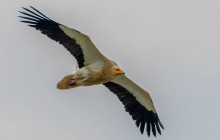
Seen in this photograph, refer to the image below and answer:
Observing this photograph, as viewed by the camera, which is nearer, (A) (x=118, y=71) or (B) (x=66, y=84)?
(B) (x=66, y=84)

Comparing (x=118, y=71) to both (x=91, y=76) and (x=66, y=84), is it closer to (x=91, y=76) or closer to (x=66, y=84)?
(x=91, y=76)

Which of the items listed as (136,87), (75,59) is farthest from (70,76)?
(136,87)

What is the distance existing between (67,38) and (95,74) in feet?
3.85

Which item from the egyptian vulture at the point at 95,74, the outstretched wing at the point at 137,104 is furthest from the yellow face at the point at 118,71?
the outstretched wing at the point at 137,104

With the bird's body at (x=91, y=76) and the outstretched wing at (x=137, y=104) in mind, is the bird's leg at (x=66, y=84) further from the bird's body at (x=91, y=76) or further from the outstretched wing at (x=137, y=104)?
the outstretched wing at (x=137, y=104)

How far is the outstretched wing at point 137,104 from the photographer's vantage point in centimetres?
2059

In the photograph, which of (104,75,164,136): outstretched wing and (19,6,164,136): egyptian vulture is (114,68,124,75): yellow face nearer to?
(19,6,164,136): egyptian vulture

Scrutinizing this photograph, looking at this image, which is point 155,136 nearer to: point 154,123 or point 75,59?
point 154,123

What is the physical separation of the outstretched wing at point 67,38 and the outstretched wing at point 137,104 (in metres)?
1.16

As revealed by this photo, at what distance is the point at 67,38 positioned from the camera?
776 inches

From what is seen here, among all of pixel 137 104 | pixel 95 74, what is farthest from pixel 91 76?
pixel 137 104

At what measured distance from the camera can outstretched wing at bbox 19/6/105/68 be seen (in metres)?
19.6

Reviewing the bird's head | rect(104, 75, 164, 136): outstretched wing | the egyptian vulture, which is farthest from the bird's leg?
rect(104, 75, 164, 136): outstretched wing

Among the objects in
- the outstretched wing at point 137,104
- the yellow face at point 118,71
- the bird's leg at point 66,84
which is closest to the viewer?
the bird's leg at point 66,84
